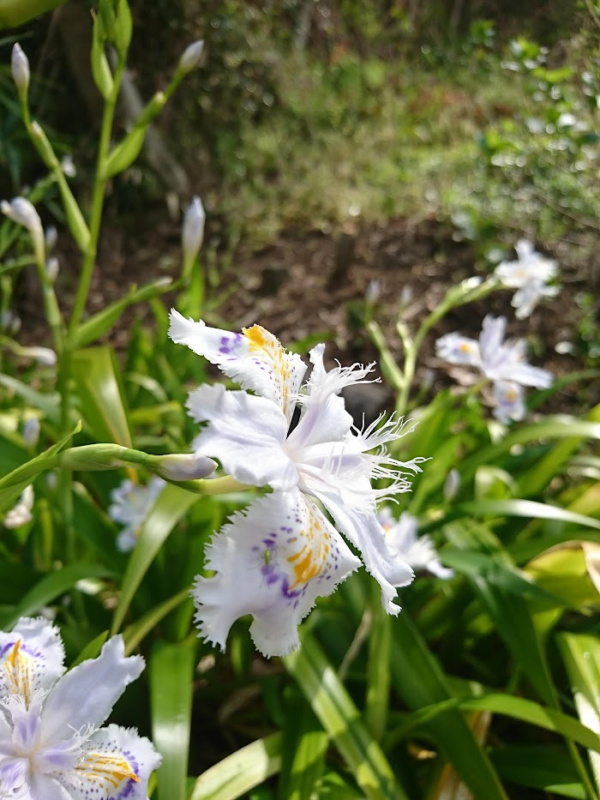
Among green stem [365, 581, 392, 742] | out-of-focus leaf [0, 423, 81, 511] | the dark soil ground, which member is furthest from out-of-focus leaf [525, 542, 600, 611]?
the dark soil ground

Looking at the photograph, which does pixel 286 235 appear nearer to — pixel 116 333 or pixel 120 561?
pixel 116 333

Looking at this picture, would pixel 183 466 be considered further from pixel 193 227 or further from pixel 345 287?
pixel 345 287

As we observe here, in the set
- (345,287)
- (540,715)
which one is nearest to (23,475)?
(540,715)

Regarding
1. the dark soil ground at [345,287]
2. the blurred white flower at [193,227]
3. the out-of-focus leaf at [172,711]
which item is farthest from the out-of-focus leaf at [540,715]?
the dark soil ground at [345,287]

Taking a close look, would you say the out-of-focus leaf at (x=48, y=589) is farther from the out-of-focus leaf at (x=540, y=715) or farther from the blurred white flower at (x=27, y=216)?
the out-of-focus leaf at (x=540, y=715)

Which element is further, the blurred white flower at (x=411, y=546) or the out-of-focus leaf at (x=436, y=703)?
the blurred white flower at (x=411, y=546)
